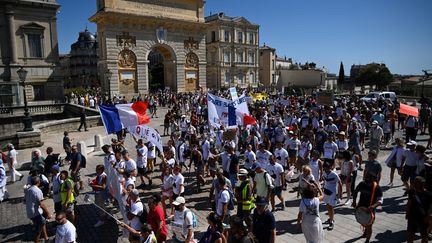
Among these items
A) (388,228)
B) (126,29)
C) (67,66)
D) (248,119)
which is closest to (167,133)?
(248,119)

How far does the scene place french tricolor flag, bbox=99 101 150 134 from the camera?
10930 mm

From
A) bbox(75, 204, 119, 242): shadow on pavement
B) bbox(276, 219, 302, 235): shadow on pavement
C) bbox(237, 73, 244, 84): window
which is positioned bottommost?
bbox(75, 204, 119, 242): shadow on pavement

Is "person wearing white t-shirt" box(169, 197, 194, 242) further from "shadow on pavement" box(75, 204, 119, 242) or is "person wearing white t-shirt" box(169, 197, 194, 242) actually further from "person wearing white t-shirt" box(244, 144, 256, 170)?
"person wearing white t-shirt" box(244, 144, 256, 170)

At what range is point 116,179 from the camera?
7918 millimetres

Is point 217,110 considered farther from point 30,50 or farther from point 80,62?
point 80,62

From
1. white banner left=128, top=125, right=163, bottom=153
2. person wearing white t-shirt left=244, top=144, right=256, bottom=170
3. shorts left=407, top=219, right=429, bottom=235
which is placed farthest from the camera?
white banner left=128, top=125, right=163, bottom=153

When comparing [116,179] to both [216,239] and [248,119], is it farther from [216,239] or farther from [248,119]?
[248,119]

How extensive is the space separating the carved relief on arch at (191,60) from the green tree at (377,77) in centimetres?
4452

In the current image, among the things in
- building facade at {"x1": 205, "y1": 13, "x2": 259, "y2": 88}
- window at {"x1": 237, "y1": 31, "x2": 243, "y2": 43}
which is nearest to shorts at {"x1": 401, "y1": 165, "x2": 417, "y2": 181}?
building facade at {"x1": 205, "y1": 13, "x2": 259, "y2": 88}

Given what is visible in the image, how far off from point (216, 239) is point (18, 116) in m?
29.2

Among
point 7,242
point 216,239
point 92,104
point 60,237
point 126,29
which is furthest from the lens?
point 126,29

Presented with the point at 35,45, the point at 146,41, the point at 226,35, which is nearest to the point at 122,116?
the point at 35,45

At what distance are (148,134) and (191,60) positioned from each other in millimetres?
39676

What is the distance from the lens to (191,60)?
49.3 meters
